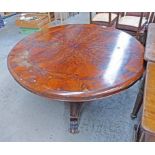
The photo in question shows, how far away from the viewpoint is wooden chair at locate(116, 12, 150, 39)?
234 cm

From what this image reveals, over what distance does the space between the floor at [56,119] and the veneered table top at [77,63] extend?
1.72 feet

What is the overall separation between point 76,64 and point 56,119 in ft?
1.93

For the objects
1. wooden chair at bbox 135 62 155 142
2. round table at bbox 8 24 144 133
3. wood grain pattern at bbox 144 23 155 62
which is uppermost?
wood grain pattern at bbox 144 23 155 62

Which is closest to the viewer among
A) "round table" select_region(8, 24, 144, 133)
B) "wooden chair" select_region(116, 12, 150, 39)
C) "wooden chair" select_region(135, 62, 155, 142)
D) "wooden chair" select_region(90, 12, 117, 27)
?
"wooden chair" select_region(135, 62, 155, 142)

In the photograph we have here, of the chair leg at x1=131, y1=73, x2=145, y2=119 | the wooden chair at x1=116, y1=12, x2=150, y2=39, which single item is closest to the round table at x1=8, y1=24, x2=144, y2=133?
the chair leg at x1=131, y1=73, x2=145, y2=119

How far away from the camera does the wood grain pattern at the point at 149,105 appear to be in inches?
34.3

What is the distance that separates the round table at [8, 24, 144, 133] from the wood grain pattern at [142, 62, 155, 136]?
0.18 meters

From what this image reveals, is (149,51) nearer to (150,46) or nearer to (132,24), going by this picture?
(150,46)

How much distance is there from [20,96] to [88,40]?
0.85 metres

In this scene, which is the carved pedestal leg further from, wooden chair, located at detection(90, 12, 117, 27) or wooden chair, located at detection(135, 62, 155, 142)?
wooden chair, located at detection(90, 12, 117, 27)

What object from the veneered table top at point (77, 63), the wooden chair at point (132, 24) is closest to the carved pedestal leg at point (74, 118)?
the veneered table top at point (77, 63)
